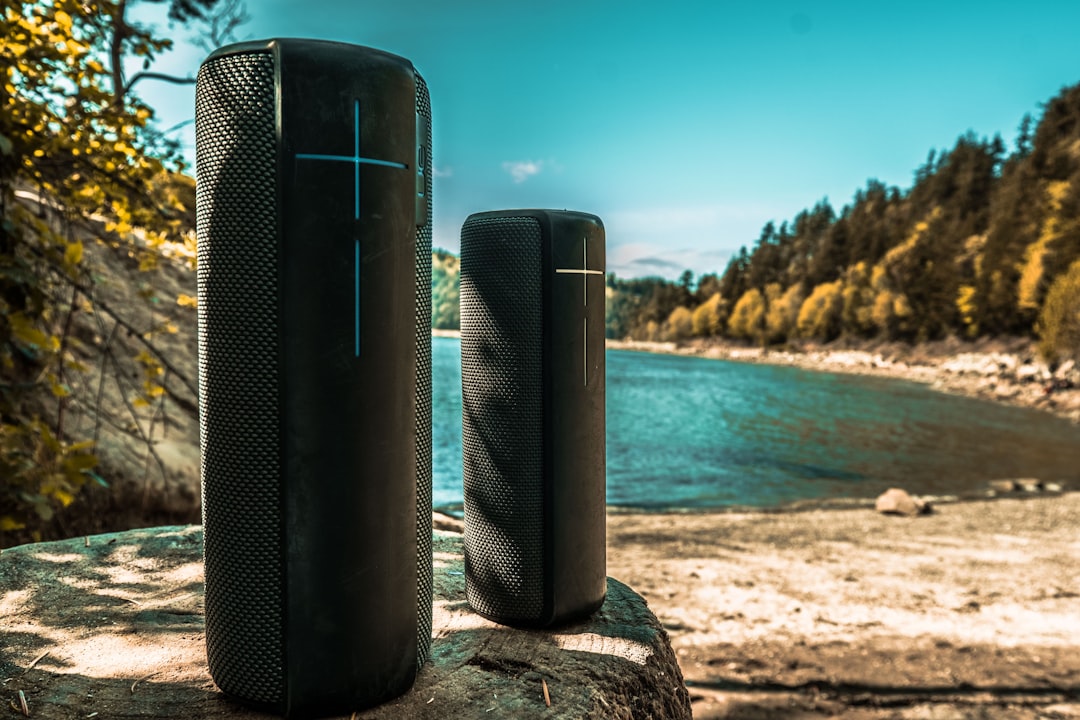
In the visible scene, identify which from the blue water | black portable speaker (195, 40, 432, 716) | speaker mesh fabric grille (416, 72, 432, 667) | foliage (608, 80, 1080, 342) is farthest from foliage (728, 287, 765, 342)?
black portable speaker (195, 40, 432, 716)

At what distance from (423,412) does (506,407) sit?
40cm

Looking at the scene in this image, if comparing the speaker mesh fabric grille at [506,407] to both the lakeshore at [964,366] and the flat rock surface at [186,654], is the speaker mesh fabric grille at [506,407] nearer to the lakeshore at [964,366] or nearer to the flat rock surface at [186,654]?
the flat rock surface at [186,654]

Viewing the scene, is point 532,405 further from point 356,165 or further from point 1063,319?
point 1063,319

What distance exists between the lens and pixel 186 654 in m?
1.84

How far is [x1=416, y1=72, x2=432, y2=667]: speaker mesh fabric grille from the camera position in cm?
172

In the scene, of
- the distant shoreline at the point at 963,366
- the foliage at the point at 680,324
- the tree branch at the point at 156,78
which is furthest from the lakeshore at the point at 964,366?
the tree branch at the point at 156,78

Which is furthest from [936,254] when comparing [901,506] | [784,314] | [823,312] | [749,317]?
[901,506]

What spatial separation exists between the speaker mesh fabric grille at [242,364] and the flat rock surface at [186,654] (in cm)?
20

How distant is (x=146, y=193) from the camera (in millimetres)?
3729

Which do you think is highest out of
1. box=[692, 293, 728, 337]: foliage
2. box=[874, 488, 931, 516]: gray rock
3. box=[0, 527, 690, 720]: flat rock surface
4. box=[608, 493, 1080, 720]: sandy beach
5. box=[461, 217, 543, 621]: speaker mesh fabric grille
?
box=[692, 293, 728, 337]: foliage

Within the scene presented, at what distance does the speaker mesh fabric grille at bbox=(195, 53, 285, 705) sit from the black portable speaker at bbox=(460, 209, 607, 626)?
29.8 inches

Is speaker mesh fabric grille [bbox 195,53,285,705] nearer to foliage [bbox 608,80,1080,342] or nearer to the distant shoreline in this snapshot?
the distant shoreline

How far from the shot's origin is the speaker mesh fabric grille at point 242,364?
1.50 meters

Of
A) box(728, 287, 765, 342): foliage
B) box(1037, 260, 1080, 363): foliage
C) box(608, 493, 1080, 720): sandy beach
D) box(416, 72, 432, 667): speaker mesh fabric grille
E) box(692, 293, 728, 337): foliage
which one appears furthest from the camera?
box(692, 293, 728, 337): foliage
